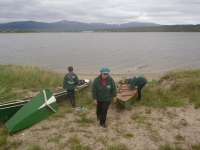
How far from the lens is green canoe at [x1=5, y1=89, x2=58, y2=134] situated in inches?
212

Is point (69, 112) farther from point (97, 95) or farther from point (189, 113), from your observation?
point (189, 113)

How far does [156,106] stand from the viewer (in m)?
7.23

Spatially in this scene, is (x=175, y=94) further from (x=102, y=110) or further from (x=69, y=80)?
(x=69, y=80)

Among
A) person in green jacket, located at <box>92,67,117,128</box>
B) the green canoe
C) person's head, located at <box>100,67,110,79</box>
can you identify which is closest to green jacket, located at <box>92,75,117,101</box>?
person in green jacket, located at <box>92,67,117,128</box>

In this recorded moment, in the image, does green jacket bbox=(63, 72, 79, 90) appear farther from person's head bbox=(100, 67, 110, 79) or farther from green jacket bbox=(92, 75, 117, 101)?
person's head bbox=(100, 67, 110, 79)

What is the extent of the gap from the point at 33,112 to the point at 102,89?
2.20 meters

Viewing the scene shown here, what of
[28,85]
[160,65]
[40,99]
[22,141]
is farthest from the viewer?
[160,65]

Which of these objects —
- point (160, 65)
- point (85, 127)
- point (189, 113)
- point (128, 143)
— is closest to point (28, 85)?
point (85, 127)

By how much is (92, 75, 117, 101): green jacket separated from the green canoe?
185 centimetres

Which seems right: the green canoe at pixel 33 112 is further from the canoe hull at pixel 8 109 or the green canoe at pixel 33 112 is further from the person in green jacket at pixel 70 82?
the person in green jacket at pixel 70 82

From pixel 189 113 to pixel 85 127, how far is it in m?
3.46

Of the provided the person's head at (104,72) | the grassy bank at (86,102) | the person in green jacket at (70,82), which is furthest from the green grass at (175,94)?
the person's head at (104,72)

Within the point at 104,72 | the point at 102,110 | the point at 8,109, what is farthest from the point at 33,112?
the point at 104,72

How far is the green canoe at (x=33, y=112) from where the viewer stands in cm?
539
